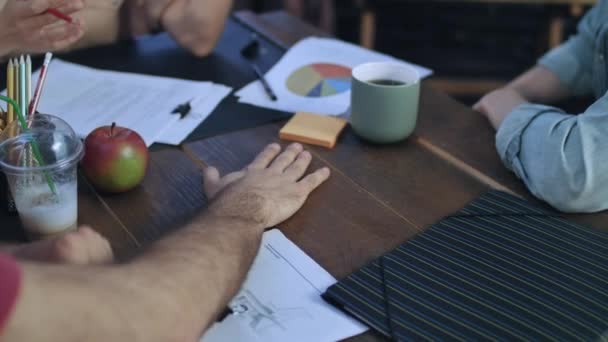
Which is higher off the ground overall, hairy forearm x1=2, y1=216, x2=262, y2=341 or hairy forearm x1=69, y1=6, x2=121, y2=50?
hairy forearm x1=2, y1=216, x2=262, y2=341

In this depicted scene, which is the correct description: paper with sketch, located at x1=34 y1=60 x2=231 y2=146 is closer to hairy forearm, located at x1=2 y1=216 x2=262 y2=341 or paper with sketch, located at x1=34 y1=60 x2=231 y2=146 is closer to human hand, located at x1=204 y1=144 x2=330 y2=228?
human hand, located at x1=204 y1=144 x2=330 y2=228

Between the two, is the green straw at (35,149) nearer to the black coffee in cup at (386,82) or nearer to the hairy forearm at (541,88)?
the black coffee in cup at (386,82)

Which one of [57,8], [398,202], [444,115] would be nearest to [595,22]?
[444,115]

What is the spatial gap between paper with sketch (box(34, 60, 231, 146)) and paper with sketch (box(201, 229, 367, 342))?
37 centimetres

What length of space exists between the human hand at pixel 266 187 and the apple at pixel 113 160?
0.10 metres

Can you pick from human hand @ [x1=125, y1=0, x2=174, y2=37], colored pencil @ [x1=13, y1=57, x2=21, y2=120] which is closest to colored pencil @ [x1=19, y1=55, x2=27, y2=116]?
colored pencil @ [x1=13, y1=57, x2=21, y2=120]

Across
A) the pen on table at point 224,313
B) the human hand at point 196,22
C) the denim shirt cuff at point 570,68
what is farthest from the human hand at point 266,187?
the denim shirt cuff at point 570,68

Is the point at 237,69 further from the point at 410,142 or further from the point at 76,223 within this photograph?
the point at 76,223

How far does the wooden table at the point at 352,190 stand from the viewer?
2.64ft

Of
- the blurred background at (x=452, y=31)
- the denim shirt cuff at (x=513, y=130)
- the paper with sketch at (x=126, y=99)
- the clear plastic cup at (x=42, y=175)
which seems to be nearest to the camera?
the clear plastic cup at (x=42, y=175)

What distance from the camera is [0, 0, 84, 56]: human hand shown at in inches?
41.3

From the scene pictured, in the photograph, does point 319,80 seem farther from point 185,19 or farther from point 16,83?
point 16,83

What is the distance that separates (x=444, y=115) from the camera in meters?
1.14

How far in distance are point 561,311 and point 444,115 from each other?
530mm
